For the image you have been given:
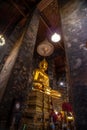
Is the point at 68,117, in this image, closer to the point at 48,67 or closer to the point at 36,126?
the point at 36,126

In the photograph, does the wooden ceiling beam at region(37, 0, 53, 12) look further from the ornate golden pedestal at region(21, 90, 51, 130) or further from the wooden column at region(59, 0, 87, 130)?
the ornate golden pedestal at region(21, 90, 51, 130)

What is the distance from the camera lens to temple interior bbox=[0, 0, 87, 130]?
1984 millimetres

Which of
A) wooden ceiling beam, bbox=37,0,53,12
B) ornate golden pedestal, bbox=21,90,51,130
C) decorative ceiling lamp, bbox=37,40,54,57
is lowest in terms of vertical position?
ornate golden pedestal, bbox=21,90,51,130

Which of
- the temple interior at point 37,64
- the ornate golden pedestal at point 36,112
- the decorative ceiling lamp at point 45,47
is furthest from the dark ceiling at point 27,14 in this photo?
the ornate golden pedestal at point 36,112

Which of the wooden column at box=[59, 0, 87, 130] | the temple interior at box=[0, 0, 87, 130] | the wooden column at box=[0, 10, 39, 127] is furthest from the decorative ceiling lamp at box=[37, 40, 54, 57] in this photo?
the wooden column at box=[59, 0, 87, 130]

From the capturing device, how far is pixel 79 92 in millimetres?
1757

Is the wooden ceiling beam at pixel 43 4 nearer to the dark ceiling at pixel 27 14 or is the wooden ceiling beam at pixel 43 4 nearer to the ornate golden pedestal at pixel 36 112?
the dark ceiling at pixel 27 14

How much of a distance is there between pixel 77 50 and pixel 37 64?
463 cm

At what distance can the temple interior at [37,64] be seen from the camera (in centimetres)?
198

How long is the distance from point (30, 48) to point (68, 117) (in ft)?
9.40

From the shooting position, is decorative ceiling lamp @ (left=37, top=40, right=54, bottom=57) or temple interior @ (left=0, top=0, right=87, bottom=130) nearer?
temple interior @ (left=0, top=0, right=87, bottom=130)

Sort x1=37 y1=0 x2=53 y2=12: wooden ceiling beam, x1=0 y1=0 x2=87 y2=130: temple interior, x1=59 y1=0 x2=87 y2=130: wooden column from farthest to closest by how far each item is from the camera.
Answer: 1. x1=37 y1=0 x2=53 y2=12: wooden ceiling beam
2. x1=0 y1=0 x2=87 y2=130: temple interior
3. x1=59 y1=0 x2=87 y2=130: wooden column

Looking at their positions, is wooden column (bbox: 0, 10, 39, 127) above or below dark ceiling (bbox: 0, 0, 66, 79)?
below

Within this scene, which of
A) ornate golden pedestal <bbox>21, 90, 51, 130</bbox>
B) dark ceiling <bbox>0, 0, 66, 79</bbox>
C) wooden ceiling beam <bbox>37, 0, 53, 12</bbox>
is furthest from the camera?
dark ceiling <bbox>0, 0, 66, 79</bbox>
